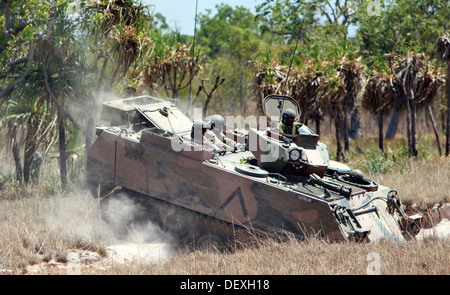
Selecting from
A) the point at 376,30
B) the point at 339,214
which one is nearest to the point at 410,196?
the point at 339,214

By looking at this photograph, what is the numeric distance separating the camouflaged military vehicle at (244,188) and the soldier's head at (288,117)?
28cm

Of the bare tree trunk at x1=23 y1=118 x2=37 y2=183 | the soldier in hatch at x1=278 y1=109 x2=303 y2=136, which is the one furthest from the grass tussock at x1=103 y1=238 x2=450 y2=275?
the bare tree trunk at x1=23 y1=118 x2=37 y2=183

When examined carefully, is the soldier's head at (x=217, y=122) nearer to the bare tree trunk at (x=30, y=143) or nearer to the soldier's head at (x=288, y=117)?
the soldier's head at (x=288, y=117)

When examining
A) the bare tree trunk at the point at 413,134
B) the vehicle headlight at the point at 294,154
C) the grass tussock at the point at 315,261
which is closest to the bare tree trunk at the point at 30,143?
the grass tussock at the point at 315,261

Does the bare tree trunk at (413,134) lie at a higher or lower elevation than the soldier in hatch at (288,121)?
lower

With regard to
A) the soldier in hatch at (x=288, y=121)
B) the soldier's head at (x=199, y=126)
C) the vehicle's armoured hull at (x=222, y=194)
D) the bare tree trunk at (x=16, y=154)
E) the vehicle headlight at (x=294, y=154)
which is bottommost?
the bare tree trunk at (x=16, y=154)

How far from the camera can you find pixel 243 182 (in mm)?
9086

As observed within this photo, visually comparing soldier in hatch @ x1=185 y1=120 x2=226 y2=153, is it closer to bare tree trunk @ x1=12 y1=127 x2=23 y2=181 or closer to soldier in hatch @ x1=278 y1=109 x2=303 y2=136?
soldier in hatch @ x1=278 y1=109 x2=303 y2=136

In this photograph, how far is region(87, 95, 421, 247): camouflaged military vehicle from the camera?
28.9ft

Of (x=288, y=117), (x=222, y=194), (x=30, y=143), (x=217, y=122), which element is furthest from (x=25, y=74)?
(x=288, y=117)

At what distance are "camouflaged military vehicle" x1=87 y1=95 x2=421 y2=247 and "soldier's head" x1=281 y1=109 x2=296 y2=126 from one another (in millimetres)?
280

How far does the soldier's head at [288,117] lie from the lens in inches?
398

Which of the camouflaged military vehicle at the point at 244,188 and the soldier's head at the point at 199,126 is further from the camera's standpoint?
the soldier's head at the point at 199,126

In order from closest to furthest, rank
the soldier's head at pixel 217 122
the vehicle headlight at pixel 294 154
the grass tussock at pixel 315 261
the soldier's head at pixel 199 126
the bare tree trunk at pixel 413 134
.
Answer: the grass tussock at pixel 315 261, the vehicle headlight at pixel 294 154, the soldier's head at pixel 199 126, the soldier's head at pixel 217 122, the bare tree trunk at pixel 413 134
